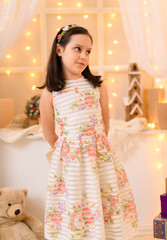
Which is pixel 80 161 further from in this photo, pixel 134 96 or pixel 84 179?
pixel 134 96

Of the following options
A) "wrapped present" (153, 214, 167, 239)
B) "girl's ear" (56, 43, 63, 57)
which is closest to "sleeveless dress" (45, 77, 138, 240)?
"girl's ear" (56, 43, 63, 57)

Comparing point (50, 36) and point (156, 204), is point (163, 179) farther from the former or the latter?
point (50, 36)

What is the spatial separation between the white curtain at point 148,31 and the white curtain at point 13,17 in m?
0.54

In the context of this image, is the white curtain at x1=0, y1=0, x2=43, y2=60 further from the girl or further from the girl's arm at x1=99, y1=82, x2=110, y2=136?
the girl's arm at x1=99, y1=82, x2=110, y2=136

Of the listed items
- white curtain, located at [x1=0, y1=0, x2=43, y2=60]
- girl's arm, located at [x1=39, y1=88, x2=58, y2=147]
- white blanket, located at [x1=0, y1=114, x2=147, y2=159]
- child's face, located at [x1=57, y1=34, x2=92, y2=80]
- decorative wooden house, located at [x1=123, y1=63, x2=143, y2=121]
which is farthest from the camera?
decorative wooden house, located at [x1=123, y1=63, x2=143, y2=121]

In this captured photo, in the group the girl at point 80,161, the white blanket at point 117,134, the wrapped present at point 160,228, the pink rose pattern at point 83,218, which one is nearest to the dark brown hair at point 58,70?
the girl at point 80,161

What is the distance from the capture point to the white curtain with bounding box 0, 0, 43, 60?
193 centimetres

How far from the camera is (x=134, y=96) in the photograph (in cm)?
252

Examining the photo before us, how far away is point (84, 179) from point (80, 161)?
0.26ft

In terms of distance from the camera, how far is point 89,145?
1.47m

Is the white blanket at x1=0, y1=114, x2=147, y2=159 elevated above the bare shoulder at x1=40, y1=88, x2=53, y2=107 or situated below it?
below

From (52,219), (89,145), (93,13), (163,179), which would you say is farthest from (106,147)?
(93,13)

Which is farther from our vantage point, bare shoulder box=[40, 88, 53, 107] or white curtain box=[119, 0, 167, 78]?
white curtain box=[119, 0, 167, 78]

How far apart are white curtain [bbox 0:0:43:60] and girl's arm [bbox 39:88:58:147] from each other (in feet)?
2.02
